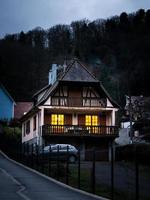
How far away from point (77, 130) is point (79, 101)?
3.74 m

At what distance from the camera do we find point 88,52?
132 m

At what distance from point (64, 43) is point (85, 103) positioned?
72913 mm

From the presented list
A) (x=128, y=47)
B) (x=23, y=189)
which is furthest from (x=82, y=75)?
(x=128, y=47)

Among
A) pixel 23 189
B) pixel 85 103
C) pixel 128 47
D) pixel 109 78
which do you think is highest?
pixel 128 47

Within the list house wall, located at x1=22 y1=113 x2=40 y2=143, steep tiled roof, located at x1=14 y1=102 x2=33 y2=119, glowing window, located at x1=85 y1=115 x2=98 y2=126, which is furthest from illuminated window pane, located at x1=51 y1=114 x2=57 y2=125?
steep tiled roof, located at x1=14 y1=102 x2=33 y2=119

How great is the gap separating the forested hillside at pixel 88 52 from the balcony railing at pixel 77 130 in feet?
63.9

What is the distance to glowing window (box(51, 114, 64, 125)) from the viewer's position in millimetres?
59156

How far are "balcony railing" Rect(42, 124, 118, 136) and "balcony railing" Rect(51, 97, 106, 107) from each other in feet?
8.82

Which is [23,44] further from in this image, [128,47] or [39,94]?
[39,94]

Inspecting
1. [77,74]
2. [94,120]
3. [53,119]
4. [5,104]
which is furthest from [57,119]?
[5,104]

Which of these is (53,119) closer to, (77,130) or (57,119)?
(57,119)

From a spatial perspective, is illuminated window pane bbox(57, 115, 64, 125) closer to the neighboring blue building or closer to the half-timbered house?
the half-timbered house

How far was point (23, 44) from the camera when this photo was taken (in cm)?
12550

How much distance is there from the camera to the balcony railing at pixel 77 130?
5578cm
